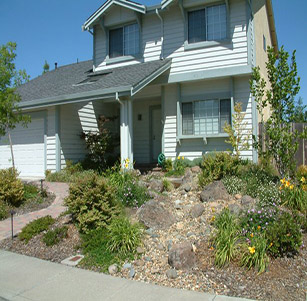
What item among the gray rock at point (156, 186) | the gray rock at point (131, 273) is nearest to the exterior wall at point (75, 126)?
the gray rock at point (156, 186)

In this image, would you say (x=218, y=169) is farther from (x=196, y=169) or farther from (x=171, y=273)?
(x=171, y=273)

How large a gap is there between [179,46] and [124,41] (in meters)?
2.90

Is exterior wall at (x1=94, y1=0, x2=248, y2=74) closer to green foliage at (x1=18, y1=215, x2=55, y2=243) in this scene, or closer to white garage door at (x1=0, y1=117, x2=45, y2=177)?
white garage door at (x1=0, y1=117, x2=45, y2=177)

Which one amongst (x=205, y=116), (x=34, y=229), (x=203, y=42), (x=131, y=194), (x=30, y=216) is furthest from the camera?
(x=205, y=116)

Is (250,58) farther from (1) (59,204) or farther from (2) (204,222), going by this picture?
(1) (59,204)

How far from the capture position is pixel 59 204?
8797 millimetres

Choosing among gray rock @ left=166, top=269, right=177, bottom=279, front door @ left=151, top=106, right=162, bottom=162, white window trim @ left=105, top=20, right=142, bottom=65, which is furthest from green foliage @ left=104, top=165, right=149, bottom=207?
white window trim @ left=105, top=20, right=142, bottom=65

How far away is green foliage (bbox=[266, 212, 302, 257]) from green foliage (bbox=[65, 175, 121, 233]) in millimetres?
2975

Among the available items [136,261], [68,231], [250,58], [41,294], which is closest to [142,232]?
[136,261]

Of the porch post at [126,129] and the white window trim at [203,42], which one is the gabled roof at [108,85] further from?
the white window trim at [203,42]

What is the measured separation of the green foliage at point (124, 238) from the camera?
525 cm

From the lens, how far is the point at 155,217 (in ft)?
20.7

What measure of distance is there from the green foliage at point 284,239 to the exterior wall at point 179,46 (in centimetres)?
761

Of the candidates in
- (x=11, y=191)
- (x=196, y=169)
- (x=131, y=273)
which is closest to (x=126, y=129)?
(x=196, y=169)
